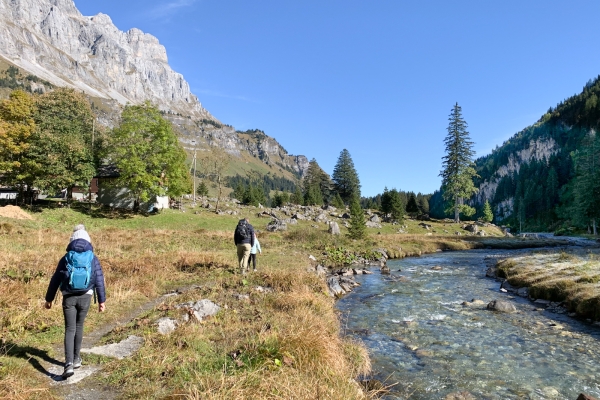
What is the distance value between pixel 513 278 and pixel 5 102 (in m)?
61.0

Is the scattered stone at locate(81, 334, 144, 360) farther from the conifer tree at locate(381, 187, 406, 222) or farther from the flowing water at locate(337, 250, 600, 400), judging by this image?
the conifer tree at locate(381, 187, 406, 222)

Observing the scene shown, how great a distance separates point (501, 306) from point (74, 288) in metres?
16.4

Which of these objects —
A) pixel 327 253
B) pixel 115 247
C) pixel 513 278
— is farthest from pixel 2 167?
pixel 513 278

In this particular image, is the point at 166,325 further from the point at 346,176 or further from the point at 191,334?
the point at 346,176

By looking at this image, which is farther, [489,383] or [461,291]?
[461,291]

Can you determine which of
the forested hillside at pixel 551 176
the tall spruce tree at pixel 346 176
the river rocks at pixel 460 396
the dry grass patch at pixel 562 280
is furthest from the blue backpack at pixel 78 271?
the forested hillside at pixel 551 176

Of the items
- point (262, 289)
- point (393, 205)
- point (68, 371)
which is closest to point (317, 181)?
point (393, 205)

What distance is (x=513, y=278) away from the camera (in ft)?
67.8

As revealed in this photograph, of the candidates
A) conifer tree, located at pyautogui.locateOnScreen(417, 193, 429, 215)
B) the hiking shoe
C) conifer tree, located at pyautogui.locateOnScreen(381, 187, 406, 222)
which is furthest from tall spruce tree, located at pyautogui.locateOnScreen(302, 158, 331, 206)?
the hiking shoe

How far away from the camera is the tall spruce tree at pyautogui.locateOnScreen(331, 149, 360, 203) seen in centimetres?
9744

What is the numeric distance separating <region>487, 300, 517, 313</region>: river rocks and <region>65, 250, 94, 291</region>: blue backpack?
16.0 m

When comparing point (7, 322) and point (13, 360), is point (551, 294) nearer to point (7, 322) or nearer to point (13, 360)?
point (13, 360)

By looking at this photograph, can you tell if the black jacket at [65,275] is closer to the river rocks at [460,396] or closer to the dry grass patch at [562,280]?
the river rocks at [460,396]

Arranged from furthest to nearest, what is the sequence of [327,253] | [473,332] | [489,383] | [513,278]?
[327,253], [513,278], [473,332], [489,383]
